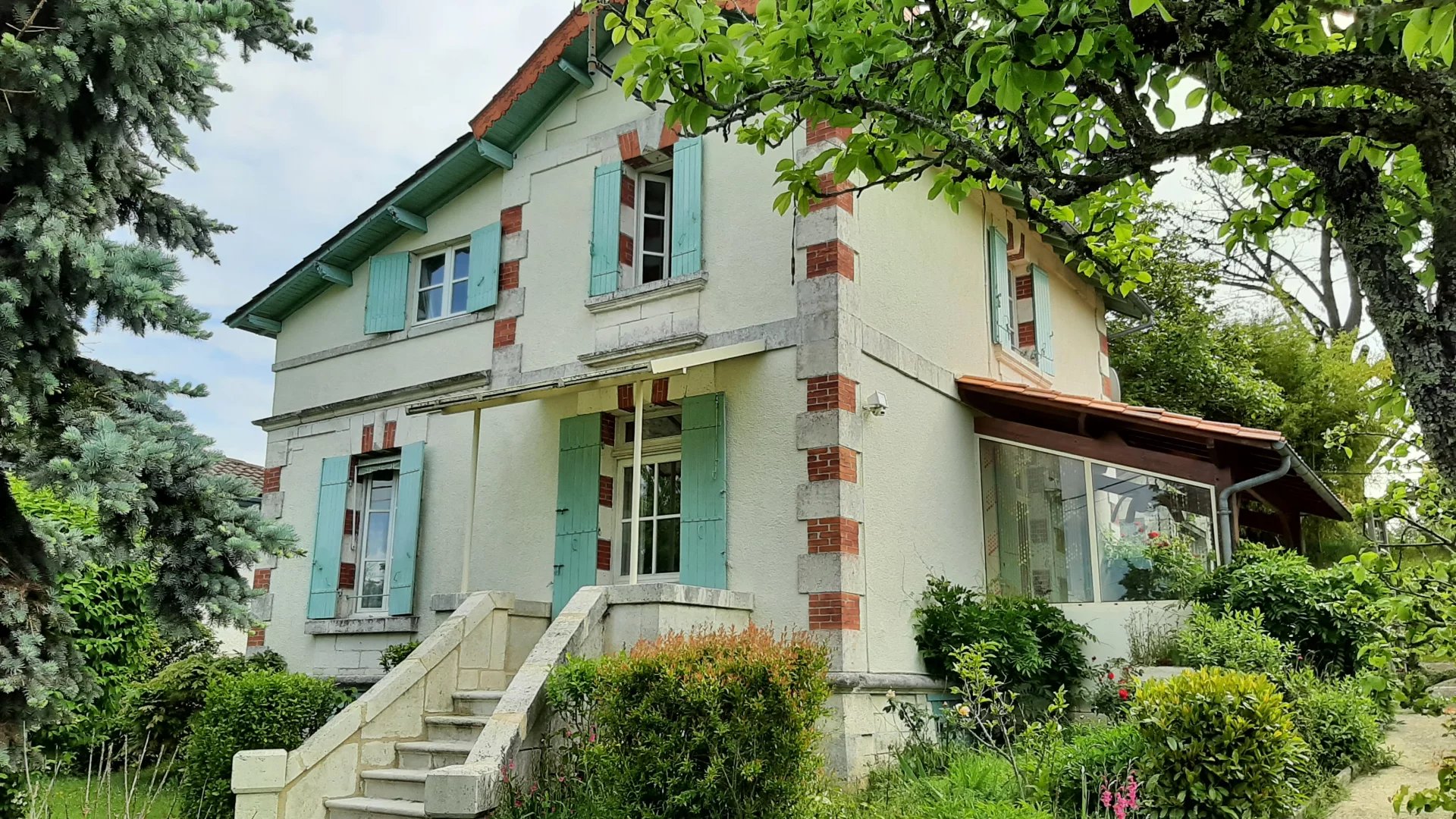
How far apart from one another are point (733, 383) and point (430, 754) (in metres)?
3.77

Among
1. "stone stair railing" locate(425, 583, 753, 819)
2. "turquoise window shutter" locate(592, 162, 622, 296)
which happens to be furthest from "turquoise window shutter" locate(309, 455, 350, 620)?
"stone stair railing" locate(425, 583, 753, 819)

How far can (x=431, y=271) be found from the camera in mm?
12039

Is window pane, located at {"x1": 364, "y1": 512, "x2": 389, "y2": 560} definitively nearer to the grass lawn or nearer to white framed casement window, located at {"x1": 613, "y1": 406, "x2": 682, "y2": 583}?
the grass lawn

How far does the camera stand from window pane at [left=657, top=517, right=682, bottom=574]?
926cm

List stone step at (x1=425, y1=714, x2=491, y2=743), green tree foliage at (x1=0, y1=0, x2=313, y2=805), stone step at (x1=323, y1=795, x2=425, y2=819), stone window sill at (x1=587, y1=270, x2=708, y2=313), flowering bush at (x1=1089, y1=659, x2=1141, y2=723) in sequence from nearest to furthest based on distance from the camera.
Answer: green tree foliage at (x1=0, y1=0, x2=313, y2=805) → stone step at (x1=323, y1=795, x2=425, y2=819) → stone step at (x1=425, y1=714, x2=491, y2=743) → flowering bush at (x1=1089, y1=659, x2=1141, y2=723) → stone window sill at (x1=587, y1=270, x2=708, y2=313)

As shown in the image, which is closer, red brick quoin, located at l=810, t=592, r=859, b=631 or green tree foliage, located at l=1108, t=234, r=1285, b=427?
red brick quoin, located at l=810, t=592, r=859, b=631

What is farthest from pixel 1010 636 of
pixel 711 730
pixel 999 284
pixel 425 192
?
pixel 425 192

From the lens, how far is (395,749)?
7750 mm

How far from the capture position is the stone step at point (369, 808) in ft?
22.7

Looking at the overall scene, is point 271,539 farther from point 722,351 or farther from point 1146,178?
point 1146,178

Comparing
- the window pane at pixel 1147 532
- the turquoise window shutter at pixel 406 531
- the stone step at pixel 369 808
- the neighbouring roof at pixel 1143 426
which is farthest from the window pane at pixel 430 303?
the window pane at pixel 1147 532

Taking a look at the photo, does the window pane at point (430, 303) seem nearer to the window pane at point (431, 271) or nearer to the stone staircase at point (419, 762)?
the window pane at point (431, 271)

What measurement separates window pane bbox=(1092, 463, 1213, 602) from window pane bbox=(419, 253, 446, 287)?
7.43 metres

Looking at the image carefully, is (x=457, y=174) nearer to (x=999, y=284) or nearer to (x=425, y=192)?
(x=425, y=192)
